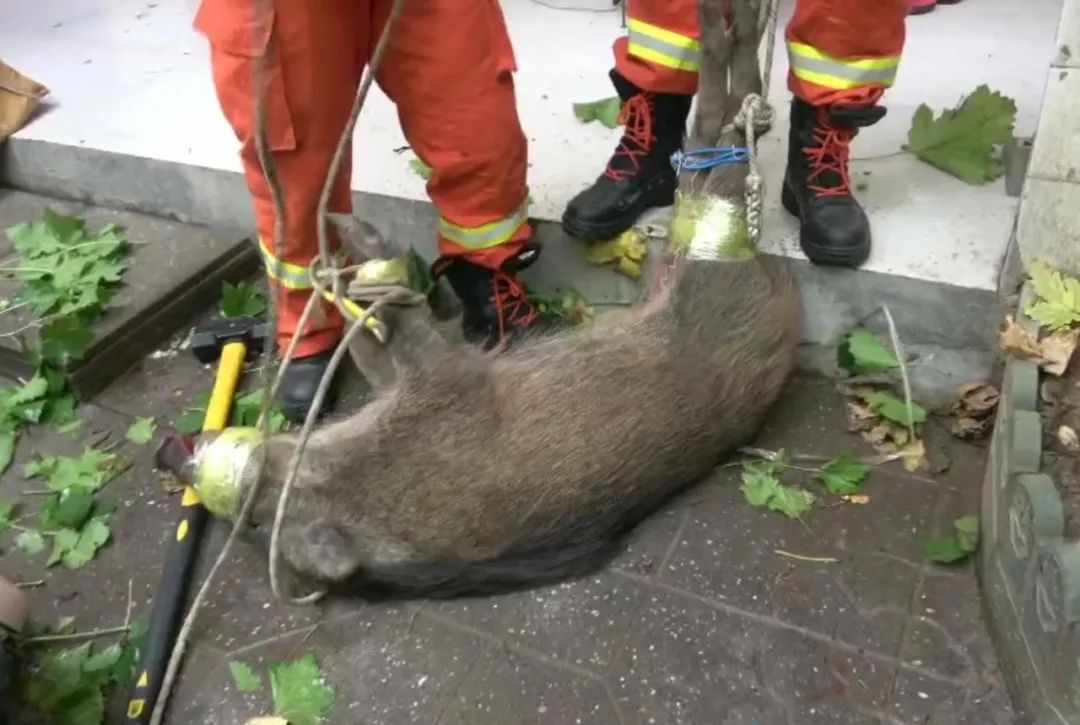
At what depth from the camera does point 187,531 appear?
210 cm

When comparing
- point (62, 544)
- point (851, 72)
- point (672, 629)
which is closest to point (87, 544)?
point (62, 544)

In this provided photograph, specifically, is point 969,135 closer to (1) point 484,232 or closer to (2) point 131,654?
(1) point 484,232

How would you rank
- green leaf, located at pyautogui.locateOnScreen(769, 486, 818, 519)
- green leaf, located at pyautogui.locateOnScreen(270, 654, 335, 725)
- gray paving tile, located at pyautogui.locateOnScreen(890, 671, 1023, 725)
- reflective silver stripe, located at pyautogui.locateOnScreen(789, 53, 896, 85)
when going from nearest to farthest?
gray paving tile, located at pyautogui.locateOnScreen(890, 671, 1023, 725) < green leaf, located at pyautogui.locateOnScreen(270, 654, 335, 725) < green leaf, located at pyautogui.locateOnScreen(769, 486, 818, 519) < reflective silver stripe, located at pyautogui.locateOnScreen(789, 53, 896, 85)

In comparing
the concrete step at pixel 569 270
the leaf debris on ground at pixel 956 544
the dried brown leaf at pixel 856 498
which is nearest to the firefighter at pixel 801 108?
the concrete step at pixel 569 270

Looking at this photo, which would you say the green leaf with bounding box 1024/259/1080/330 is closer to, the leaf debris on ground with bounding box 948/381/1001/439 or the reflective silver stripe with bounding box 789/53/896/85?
the leaf debris on ground with bounding box 948/381/1001/439

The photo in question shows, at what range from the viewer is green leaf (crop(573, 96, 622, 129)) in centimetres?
296

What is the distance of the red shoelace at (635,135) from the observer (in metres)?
2.42

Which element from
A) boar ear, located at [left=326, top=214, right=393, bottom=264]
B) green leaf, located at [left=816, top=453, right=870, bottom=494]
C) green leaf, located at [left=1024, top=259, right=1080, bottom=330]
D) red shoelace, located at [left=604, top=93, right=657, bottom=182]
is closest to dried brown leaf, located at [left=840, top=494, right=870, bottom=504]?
green leaf, located at [left=816, top=453, right=870, bottom=494]

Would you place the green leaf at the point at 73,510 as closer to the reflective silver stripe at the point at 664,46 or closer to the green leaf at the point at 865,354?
the reflective silver stripe at the point at 664,46

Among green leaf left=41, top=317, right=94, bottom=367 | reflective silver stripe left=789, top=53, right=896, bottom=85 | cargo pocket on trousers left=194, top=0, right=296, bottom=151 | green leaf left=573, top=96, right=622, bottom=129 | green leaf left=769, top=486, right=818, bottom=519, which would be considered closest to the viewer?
cargo pocket on trousers left=194, top=0, right=296, bottom=151

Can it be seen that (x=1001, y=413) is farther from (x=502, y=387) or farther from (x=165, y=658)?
(x=165, y=658)

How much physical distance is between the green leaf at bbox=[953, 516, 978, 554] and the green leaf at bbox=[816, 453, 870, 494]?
0.21m

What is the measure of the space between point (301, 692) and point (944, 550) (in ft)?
4.15

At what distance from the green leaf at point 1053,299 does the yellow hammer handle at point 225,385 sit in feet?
5.81
